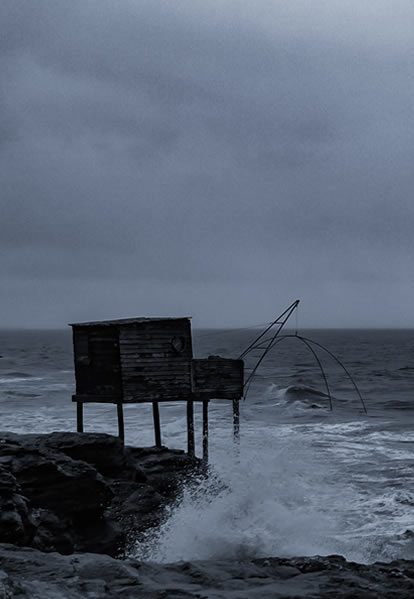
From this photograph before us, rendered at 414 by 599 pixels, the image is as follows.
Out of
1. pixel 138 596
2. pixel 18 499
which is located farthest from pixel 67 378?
pixel 138 596

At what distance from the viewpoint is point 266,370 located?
257 feet

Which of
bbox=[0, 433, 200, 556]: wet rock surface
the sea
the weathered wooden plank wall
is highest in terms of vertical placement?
the weathered wooden plank wall

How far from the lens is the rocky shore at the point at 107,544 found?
7.20m

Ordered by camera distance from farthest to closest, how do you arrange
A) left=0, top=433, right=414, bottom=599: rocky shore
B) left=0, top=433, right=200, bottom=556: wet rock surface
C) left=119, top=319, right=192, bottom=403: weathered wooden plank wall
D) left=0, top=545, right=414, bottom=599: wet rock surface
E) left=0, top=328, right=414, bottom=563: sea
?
left=119, top=319, right=192, bottom=403: weathered wooden plank wall < left=0, top=328, right=414, bottom=563: sea < left=0, top=433, right=200, bottom=556: wet rock surface < left=0, top=433, right=414, bottom=599: rocky shore < left=0, top=545, right=414, bottom=599: wet rock surface

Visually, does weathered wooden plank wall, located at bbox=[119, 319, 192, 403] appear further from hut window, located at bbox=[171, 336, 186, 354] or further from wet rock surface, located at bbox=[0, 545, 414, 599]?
wet rock surface, located at bbox=[0, 545, 414, 599]

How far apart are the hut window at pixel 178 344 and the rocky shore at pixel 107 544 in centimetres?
375

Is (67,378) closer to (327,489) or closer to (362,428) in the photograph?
(362,428)

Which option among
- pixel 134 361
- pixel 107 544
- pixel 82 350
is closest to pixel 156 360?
pixel 134 361

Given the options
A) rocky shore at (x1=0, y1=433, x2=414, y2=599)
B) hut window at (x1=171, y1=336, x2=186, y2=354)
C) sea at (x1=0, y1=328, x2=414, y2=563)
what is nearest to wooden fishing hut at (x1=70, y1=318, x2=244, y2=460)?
hut window at (x1=171, y1=336, x2=186, y2=354)

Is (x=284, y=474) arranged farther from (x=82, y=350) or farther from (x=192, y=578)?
(x=192, y=578)

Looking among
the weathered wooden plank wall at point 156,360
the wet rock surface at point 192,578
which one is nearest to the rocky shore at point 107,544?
the wet rock surface at point 192,578

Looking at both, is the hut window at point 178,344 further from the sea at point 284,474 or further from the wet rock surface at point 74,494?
the wet rock surface at point 74,494

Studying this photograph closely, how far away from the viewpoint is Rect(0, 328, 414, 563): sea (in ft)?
49.3

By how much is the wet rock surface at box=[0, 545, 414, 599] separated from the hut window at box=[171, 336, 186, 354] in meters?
12.4
